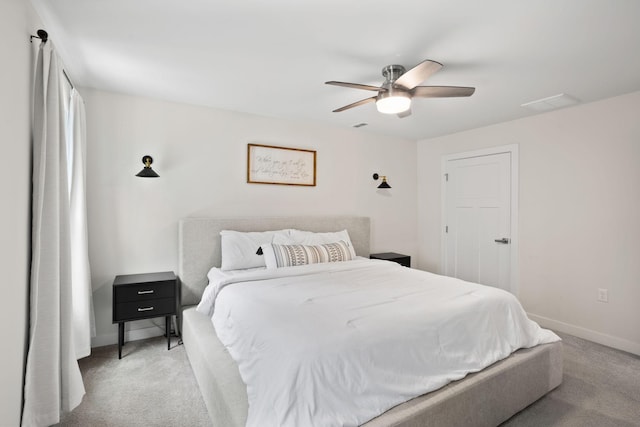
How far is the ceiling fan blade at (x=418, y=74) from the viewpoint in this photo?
189 cm

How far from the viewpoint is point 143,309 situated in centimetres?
278

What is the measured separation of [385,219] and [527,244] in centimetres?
178

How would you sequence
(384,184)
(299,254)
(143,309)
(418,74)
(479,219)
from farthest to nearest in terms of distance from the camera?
(384,184) → (479,219) → (299,254) → (143,309) → (418,74)

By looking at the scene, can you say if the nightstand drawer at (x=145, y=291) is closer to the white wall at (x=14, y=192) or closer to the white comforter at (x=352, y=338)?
the white comforter at (x=352, y=338)

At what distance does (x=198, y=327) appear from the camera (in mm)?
2492

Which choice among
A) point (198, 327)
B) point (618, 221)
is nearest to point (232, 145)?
point (198, 327)

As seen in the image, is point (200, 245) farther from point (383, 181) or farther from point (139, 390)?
point (383, 181)

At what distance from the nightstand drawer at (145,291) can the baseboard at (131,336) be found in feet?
1.90

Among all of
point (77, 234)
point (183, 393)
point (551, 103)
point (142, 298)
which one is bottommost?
point (183, 393)

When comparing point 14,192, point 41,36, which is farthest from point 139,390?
point 41,36

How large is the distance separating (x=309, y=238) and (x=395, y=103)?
1.82 metres

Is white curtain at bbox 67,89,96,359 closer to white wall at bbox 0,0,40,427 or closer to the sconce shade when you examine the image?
white wall at bbox 0,0,40,427

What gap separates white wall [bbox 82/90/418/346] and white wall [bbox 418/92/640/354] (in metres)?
2.22

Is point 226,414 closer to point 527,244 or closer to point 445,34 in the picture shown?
point 445,34
